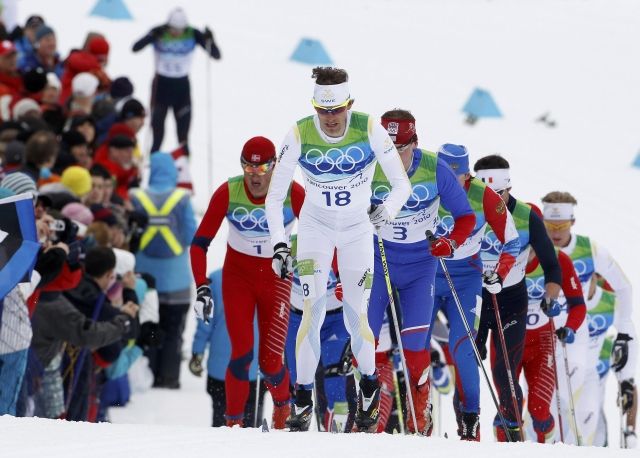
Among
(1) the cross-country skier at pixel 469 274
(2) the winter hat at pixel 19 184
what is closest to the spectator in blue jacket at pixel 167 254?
(2) the winter hat at pixel 19 184

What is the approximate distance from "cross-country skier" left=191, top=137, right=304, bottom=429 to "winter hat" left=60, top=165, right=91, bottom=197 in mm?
2807

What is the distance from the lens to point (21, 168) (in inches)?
451

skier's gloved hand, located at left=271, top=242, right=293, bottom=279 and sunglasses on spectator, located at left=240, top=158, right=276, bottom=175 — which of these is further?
sunglasses on spectator, located at left=240, top=158, right=276, bottom=175

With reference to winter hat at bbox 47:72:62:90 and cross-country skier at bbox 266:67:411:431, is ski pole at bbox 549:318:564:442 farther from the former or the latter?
winter hat at bbox 47:72:62:90

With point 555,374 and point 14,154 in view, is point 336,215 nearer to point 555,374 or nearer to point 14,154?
point 555,374

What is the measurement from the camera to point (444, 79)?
23312mm

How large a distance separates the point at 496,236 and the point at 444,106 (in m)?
12.5

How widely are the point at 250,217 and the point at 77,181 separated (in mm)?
3097

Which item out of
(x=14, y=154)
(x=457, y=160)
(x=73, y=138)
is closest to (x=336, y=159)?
(x=457, y=160)

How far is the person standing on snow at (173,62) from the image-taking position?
621 inches

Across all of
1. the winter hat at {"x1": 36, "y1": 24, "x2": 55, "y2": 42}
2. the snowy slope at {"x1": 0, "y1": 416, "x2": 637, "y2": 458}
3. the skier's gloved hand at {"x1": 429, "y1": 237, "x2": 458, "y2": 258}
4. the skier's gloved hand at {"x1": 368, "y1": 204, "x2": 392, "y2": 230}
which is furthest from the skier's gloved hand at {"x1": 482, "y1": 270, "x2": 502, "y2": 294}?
the winter hat at {"x1": 36, "y1": 24, "x2": 55, "y2": 42}

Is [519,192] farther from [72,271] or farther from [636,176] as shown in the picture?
[72,271]

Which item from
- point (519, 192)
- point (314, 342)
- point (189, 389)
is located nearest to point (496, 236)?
point (314, 342)

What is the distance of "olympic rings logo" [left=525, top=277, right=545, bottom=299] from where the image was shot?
32.7 feet
